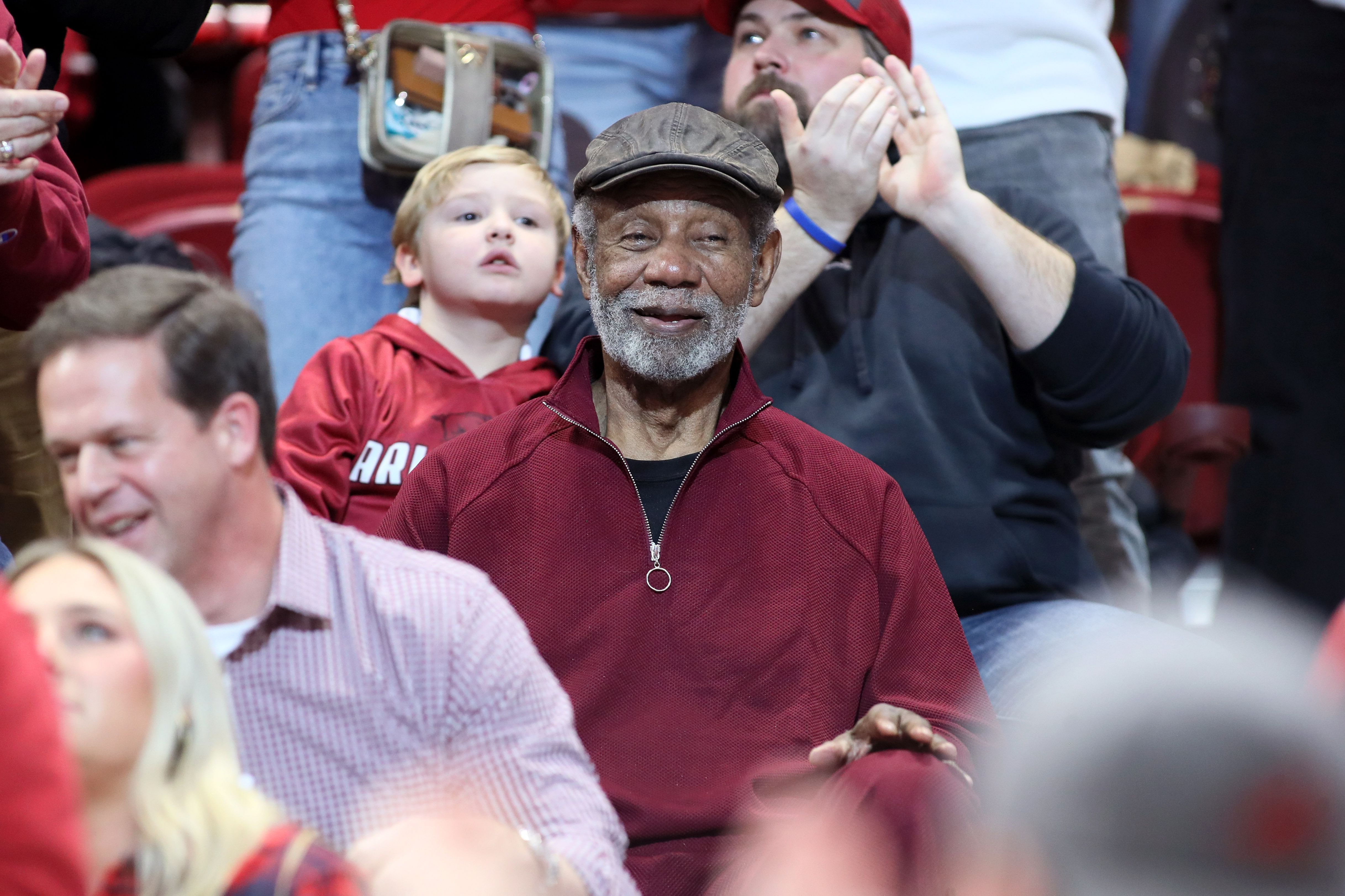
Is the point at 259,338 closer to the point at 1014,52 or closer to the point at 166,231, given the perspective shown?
the point at 1014,52

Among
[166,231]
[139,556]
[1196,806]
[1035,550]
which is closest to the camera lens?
[1196,806]

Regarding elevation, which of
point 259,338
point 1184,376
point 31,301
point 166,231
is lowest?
point 166,231

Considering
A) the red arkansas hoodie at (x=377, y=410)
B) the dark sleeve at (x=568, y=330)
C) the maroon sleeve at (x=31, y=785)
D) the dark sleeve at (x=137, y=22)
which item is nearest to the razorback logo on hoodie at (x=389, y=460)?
the red arkansas hoodie at (x=377, y=410)

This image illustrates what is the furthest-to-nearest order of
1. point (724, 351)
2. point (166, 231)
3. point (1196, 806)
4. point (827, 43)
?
point (166, 231) → point (827, 43) → point (724, 351) → point (1196, 806)

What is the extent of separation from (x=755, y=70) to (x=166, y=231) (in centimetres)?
139

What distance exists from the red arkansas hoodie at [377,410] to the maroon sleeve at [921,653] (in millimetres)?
601

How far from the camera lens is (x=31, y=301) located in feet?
6.26

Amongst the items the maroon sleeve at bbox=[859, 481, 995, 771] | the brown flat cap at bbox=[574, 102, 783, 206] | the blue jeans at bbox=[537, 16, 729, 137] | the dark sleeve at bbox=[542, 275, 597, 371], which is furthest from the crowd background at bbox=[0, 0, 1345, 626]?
the maroon sleeve at bbox=[859, 481, 995, 771]

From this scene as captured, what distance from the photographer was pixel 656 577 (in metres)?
1.73

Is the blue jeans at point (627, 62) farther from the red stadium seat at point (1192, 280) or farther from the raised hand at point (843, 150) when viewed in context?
the red stadium seat at point (1192, 280)

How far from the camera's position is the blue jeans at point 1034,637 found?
6.65 ft

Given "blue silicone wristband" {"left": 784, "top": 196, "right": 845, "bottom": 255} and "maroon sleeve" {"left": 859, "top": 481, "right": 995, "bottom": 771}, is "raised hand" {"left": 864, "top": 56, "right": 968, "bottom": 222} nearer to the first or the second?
"blue silicone wristband" {"left": 784, "top": 196, "right": 845, "bottom": 255}

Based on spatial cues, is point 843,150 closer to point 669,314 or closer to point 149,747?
point 669,314

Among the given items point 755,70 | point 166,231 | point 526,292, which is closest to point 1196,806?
point 526,292
